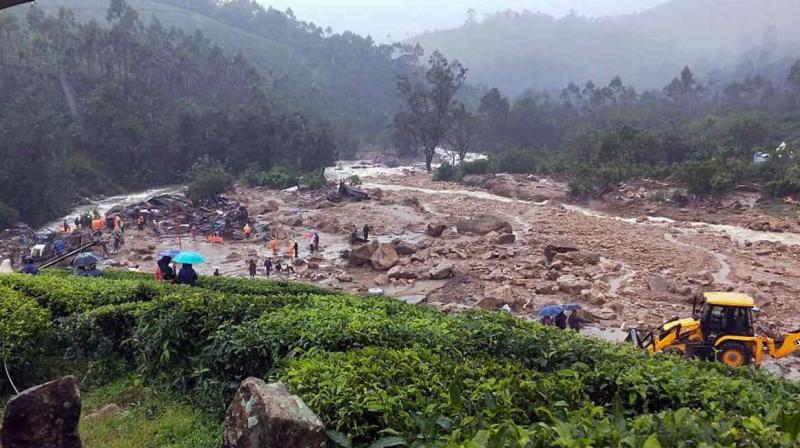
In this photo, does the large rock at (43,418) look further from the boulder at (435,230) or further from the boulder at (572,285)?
the boulder at (435,230)

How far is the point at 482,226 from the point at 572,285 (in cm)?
866

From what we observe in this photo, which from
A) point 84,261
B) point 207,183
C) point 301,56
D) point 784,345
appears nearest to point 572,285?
point 784,345

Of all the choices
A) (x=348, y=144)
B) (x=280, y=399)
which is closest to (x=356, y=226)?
(x=280, y=399)

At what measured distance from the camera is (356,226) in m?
28.0

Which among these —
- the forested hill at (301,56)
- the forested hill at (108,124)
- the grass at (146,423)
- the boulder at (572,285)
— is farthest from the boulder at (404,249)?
the forested hill at (301,56)

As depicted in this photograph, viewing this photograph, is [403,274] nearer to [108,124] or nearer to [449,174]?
[449,174]

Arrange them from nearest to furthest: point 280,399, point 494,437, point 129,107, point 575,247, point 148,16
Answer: point 494,437, point 280,399, point 575,247, point 129,107, point 148,16

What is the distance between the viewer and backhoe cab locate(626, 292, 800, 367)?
956cm

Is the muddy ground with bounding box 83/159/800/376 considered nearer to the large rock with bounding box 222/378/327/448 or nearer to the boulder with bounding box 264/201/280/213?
the boulder with bounding box 264/201/280/213

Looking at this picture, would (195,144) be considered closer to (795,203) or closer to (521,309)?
(521,309)

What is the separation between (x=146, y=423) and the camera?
16.8 feet

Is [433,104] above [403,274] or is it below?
above

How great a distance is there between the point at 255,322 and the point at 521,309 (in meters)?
11.0

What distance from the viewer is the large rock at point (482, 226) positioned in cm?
2459
